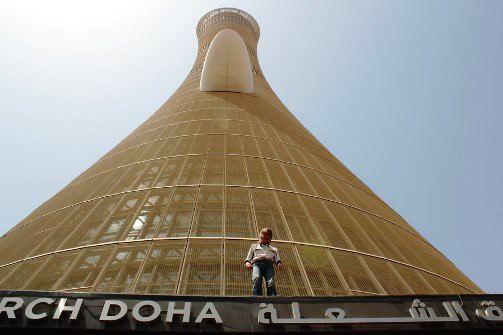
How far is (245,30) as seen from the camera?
39.0 meters

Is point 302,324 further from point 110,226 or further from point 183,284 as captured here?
point 110,226

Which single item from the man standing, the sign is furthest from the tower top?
the sign

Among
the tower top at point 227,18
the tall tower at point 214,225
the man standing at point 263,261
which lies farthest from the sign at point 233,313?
the tower top at point 227,18

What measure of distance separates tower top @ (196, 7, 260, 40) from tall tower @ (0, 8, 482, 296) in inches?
839

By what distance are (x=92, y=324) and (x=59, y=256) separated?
17.5ft

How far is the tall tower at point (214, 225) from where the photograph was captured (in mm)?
9719

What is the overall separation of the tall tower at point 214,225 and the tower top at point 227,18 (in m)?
21.3

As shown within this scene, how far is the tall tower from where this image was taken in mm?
9719

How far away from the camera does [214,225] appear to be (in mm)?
11539

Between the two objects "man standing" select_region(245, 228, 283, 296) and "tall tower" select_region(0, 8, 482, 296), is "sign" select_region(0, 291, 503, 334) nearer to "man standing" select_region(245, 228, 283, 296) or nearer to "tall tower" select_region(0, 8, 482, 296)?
"man standing" select_region(245, 228, 283, 296)

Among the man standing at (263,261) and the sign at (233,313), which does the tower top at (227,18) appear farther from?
the sign at (233,313)

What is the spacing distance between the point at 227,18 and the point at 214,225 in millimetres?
30982

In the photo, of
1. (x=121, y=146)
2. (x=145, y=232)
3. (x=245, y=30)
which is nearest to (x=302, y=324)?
(x=145, y=232)

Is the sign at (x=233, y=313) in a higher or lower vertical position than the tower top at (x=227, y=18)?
lower
